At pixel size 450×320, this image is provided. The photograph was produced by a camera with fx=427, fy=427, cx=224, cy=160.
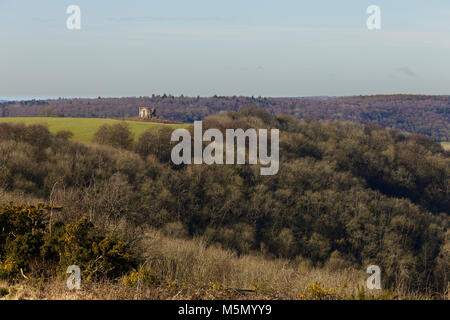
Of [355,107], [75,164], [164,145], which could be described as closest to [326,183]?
[164,145]

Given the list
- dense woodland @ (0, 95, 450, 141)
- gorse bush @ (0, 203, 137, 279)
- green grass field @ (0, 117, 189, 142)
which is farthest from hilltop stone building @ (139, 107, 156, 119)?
gorse bush @ (0, 203, 137, 279)

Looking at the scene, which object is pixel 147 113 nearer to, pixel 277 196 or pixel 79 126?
pixel 79 126

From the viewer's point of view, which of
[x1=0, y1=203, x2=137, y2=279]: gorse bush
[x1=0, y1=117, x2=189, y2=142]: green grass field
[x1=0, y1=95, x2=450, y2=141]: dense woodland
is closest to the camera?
[x1=0, y1=203, x2=137, y2=279]: gorse bush

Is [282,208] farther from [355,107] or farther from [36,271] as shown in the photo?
[355,107]

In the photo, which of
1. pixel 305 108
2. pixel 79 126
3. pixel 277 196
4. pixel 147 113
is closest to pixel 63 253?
pixel 277 196

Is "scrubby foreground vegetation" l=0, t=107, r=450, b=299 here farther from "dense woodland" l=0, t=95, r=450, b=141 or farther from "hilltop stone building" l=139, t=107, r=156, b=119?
"dense woodland" l=0, t=95, r=450, b=141

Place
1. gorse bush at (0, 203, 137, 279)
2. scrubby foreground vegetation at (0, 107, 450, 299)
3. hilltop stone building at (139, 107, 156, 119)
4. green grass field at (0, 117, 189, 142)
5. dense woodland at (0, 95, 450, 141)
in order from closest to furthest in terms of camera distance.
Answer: gorse bush at (0, 203, 137, 279) → scrubby foreground vegetation at (0, 107, 450, 299) → green grass field at (0, 117, 189, 142) → hilltop stone building at (139, 107, 156, 119) → dense woodland at (0, 95, 450, 141)
